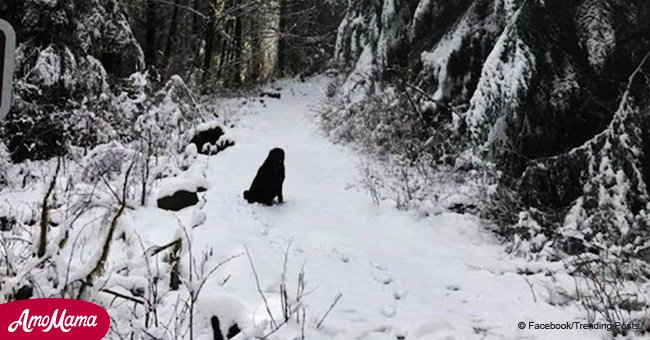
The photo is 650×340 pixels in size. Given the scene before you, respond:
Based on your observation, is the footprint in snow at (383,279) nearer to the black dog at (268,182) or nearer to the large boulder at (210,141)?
the black dog at (268,182)

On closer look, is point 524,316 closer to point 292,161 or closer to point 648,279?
point 648,279

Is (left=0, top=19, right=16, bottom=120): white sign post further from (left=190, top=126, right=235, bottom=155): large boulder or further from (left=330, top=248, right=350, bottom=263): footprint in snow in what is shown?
(left=190, top=126, right=235, bottom=155): large boulder

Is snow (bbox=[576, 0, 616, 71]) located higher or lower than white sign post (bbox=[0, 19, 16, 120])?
higher

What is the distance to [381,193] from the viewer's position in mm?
7355

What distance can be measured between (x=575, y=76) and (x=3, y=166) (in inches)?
259

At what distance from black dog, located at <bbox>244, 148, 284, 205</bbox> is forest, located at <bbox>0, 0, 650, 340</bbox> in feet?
0.08

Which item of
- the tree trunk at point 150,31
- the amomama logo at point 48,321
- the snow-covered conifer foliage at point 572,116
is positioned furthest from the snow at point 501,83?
the tree trunk at point 150,31

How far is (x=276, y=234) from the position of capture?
5.90 m

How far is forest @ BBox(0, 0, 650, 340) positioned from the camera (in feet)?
12.3

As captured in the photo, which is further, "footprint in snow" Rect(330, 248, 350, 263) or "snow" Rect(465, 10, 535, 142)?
"snow" Rect(465, 10, 535, 142)

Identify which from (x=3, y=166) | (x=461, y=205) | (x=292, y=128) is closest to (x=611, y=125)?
(x=461, y=205)

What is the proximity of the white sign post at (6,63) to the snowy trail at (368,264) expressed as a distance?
207cm

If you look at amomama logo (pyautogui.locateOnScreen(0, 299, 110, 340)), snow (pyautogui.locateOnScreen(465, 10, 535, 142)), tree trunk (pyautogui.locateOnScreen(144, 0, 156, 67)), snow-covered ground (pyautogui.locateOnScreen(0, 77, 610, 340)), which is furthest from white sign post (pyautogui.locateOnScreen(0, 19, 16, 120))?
tree trunk (pyautogui.locateOnScreen(144, 0, 156, 67))

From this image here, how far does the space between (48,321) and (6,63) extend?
3.55 feet
